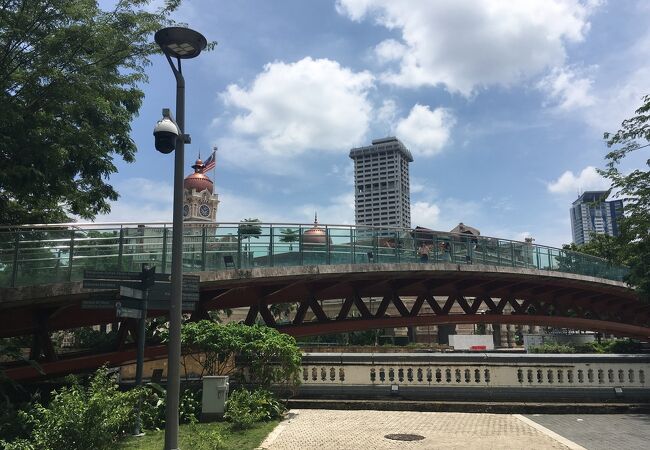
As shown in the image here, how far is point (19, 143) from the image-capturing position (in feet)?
39.5

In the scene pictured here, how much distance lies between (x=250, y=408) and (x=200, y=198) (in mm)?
97224

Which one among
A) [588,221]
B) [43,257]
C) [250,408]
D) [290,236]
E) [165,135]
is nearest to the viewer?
[165,135]

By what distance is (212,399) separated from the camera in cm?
1091

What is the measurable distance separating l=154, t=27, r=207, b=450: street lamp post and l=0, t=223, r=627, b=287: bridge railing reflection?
22.5ft

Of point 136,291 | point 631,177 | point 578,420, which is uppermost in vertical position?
point 631,177

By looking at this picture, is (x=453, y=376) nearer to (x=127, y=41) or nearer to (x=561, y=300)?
(x=127, y=41)

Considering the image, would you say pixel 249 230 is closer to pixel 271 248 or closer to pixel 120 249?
pixel 271 248

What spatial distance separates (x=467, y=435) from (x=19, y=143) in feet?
37.3

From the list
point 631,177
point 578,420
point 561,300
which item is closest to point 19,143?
point 578,420

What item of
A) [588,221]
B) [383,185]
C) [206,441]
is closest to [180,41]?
[206,441]

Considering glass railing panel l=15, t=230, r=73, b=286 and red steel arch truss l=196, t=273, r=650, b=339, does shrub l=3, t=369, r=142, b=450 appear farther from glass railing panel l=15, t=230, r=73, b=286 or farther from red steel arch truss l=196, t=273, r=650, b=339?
red steel arch truss l=196, t=273, r=650, b=339

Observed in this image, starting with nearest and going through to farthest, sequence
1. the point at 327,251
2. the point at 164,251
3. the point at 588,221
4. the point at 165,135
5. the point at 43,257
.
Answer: the point at 165,135 < the point at 43,257 < the point at 164,251 < the point at 327,251 < the point at 588,221

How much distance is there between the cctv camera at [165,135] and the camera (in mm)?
7164

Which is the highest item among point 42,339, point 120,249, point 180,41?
point 180,41
